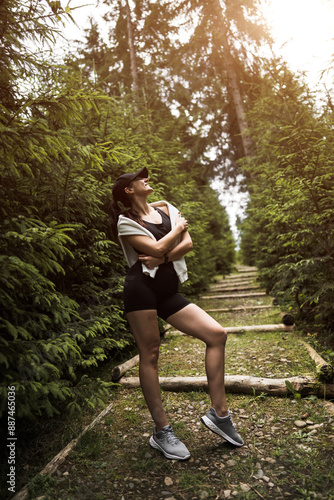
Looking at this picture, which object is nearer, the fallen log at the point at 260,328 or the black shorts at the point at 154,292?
the black shorts at the point at 154,292

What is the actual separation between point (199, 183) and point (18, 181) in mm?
12049

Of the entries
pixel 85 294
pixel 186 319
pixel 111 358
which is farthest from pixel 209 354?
pixel 111 358

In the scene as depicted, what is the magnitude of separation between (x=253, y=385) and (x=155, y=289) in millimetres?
1856

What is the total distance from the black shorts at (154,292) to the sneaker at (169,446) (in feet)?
3.11

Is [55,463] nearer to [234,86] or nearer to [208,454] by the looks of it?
[208,454]

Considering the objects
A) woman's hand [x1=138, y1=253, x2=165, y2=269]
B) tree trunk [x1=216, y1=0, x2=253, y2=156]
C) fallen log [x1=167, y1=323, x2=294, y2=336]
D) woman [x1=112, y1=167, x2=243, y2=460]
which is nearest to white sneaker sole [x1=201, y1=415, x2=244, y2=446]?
woman [x1=112, y1=167, x2=243, y2=460]

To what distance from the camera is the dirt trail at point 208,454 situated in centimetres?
221

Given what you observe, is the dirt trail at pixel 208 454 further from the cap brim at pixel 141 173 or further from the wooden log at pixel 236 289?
the wooden log at pixel 236 289

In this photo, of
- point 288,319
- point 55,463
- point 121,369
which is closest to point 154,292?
point 55,463

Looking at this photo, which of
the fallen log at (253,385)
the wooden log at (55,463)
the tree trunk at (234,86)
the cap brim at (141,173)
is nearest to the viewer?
the wooden log at (55,463)

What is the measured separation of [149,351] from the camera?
259cm

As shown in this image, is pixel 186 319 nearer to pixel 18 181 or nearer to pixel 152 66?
pixel 18 181

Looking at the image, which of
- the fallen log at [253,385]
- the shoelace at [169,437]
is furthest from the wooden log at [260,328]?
the shoelace at [169,437]

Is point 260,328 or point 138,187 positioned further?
point 260,328
